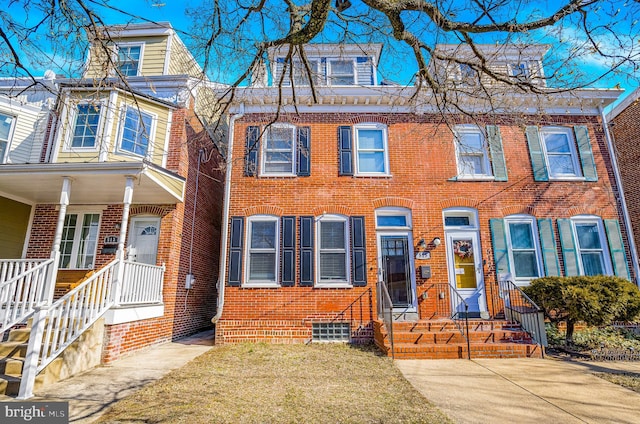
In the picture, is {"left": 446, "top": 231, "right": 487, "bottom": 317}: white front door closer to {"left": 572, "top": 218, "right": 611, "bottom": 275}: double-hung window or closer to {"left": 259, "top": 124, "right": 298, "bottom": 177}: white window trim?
{"left": 572, "top": 218, "right": 611, "bottom": 275}: double-hung window

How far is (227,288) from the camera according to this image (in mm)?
8664

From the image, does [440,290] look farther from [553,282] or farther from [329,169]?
[329,169]

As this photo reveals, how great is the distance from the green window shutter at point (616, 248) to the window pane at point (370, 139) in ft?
21.4

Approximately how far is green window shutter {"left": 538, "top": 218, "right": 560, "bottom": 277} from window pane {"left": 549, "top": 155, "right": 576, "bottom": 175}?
5.48 feet

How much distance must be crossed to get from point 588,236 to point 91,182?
12785 millimetres

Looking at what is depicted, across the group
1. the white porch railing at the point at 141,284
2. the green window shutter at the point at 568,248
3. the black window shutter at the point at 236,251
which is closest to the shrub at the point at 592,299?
the green window shutter at the point at 568,248

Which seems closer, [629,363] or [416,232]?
[629,363]

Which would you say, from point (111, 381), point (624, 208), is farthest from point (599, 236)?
point (111, 381)

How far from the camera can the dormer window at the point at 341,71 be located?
10.7 meters

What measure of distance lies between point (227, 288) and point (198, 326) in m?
2.39

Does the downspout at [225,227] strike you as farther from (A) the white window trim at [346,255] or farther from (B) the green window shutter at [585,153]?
(B) the green window shutter at [585,153]

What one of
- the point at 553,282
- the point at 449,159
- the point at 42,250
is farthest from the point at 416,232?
the point at 42,250

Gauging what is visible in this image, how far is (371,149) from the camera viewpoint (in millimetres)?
9703

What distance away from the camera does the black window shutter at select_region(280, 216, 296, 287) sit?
8688mm
